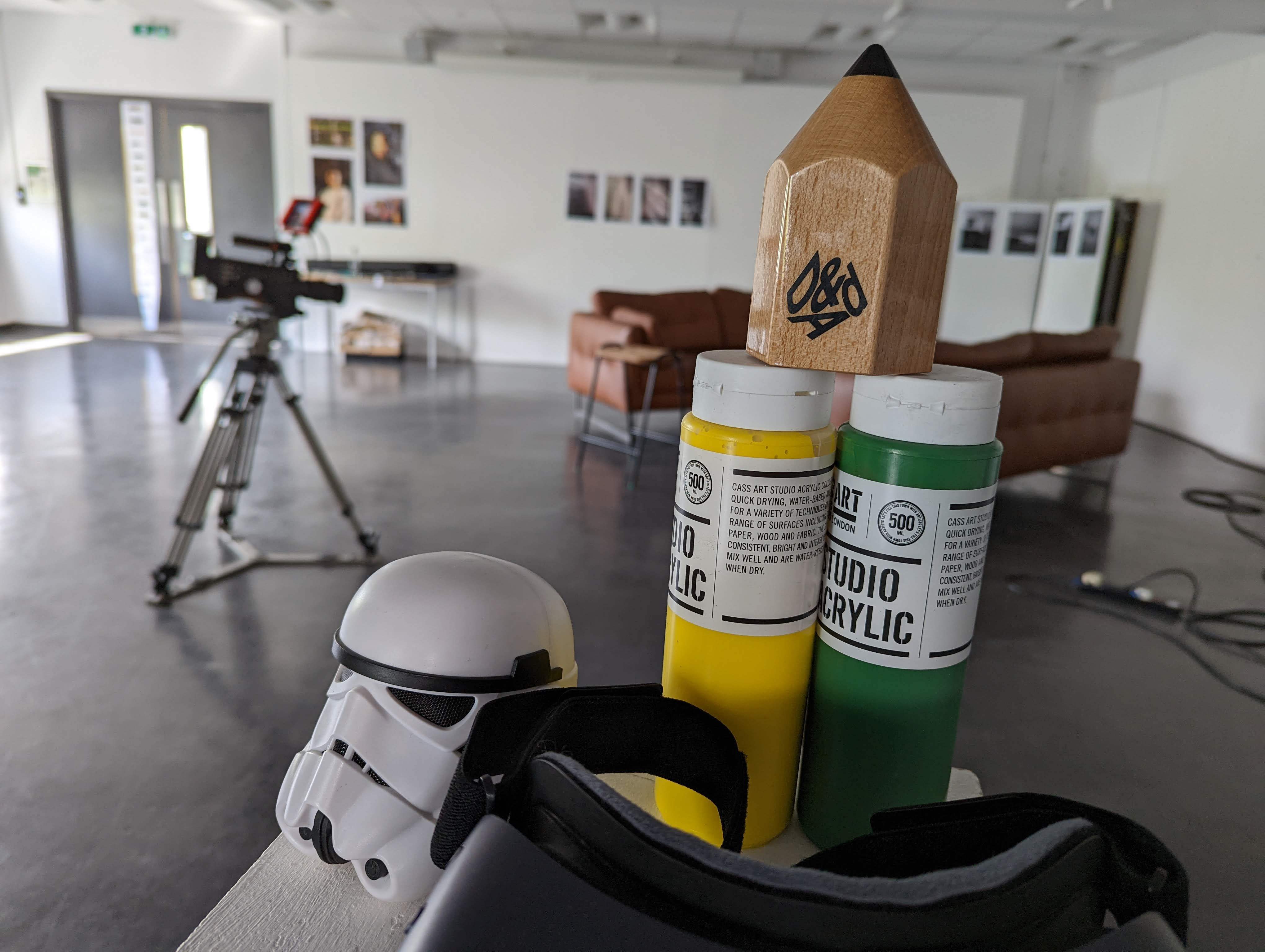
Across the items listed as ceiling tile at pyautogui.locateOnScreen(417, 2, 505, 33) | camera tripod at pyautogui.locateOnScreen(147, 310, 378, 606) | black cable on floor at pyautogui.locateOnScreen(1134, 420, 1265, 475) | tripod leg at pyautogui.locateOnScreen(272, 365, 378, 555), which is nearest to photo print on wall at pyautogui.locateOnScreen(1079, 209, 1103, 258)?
black cable on floor at pyautogui.locateOnScreen(1134, 420, 1265, 475)

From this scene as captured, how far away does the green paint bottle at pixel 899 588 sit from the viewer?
570 millimetres

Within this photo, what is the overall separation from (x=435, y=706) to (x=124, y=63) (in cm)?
955

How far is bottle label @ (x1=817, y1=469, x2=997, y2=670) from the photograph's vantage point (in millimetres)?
576

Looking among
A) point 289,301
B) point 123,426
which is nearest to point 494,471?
point 289,301

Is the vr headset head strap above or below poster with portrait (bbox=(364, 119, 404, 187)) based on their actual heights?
below

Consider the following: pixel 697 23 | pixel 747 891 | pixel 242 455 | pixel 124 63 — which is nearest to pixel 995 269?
pixel 697 23

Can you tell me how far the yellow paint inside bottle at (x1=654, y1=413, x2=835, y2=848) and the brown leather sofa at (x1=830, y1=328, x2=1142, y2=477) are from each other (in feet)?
10.1

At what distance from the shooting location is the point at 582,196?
8258 millimetres

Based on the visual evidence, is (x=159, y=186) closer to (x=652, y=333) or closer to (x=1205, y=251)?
(x=652, y=333)

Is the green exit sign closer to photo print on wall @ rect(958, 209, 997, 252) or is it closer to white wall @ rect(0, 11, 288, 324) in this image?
white wall @ rect(0, 11, 288, 324)

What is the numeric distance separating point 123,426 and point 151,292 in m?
4.19

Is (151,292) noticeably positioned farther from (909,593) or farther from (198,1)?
(909,593)

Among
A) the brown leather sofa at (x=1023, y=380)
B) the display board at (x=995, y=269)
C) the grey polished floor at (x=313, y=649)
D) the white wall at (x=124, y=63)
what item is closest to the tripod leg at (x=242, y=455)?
the grey polished floor at (x=313, y=649)

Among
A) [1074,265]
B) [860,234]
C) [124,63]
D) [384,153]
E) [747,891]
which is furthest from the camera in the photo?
[384,153]
